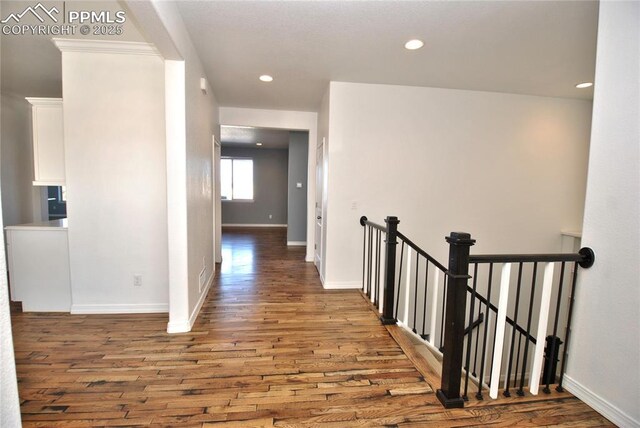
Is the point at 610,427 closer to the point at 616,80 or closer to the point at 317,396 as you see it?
the point at 317,396

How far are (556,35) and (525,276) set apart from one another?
3.14 metres

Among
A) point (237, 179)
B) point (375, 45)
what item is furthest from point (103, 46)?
point (237, 179)

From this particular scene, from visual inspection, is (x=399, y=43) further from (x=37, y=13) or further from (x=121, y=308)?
(x=121, y=308)

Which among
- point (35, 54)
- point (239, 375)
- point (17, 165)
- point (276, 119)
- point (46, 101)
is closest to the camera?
point (239, 375)

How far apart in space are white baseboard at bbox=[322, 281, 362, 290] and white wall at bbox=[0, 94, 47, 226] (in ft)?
14.8

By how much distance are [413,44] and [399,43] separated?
127 millimetres

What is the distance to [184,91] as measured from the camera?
2330 mm

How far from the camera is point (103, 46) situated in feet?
8.38

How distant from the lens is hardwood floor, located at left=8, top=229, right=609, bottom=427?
1.58 m

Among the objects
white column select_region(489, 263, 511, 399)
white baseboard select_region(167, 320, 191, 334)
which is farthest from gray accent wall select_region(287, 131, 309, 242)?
white column select_region(489, 263, 511, 399)

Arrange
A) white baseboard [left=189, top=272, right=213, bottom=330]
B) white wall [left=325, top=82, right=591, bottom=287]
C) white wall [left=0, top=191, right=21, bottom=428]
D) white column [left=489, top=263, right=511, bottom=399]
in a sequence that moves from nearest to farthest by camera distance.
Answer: white wall [left=0, top=191, right=21, bottom=428], white column [left=489, top=263, right=511, bottom=399], white baseboard [left=189, top=272, right=213, bottom=330], white wall [left=325, top=82, right=591, bottom=287]

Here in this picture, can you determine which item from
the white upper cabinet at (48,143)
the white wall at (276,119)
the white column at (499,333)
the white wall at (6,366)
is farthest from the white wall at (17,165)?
the white column at (499,333)

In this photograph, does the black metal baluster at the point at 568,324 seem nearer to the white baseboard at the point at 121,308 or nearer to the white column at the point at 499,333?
the white column at the point at 499,333

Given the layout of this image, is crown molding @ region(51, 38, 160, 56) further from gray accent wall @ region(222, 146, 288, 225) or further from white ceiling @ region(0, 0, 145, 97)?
gray accent wall @ region(222, 146, 288, 225)
